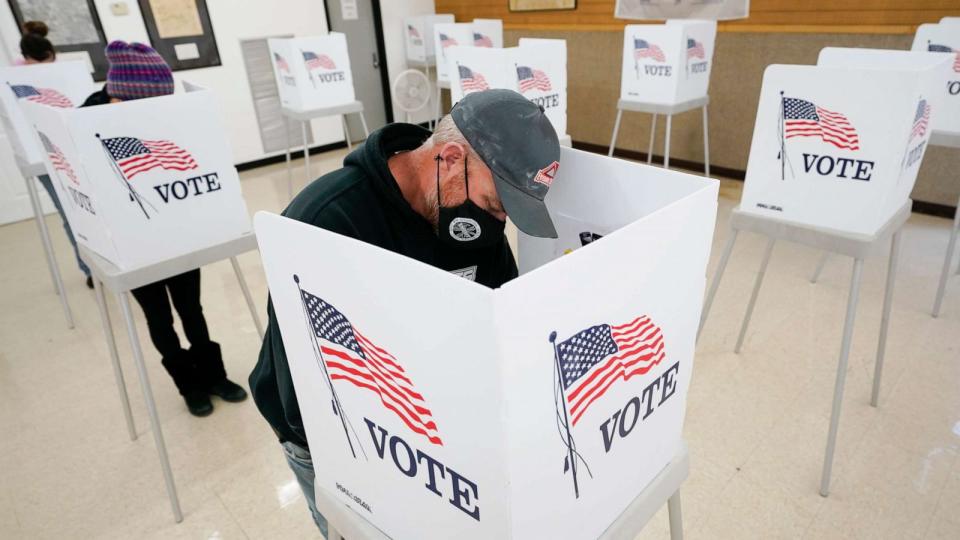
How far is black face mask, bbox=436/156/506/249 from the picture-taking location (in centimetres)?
91

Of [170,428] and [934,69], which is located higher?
[934,69]

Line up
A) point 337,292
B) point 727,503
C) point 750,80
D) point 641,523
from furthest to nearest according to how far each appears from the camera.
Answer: point 750,80, point 727,503, point 641,523, point 337,292

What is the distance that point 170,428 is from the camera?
6.63 feet

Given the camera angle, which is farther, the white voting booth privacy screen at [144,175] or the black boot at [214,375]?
the black boot at [214,375]

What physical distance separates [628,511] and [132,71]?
5.78 ft

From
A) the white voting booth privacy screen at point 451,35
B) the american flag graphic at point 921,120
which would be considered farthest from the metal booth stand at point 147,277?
the white voting booth privacy screen at point 451,35

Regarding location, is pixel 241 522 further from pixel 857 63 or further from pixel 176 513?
pixel 857 63

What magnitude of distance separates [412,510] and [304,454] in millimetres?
420

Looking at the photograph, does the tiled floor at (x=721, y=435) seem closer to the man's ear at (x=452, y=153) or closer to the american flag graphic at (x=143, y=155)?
the american flag graphic at (x=143, y=155)

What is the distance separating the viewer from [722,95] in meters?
4.10

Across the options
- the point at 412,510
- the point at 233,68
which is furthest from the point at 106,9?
the point at 412,510

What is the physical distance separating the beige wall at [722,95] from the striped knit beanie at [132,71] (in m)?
3.74

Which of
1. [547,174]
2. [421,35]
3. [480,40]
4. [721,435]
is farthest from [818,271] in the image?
[421,35]

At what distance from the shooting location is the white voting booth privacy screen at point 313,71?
371cm
